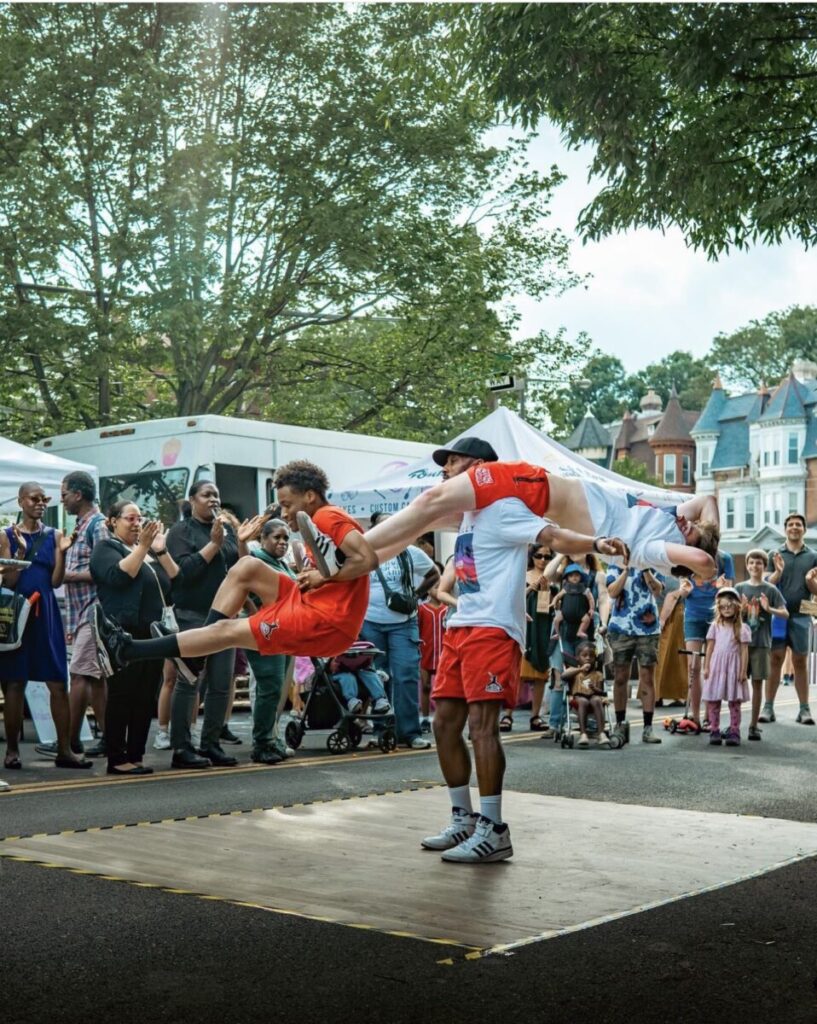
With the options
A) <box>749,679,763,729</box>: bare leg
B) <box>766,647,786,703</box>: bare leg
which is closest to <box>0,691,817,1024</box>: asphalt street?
<box>749,679,763,729</box>: bare leg

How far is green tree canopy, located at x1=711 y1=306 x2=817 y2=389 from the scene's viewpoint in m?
88.8

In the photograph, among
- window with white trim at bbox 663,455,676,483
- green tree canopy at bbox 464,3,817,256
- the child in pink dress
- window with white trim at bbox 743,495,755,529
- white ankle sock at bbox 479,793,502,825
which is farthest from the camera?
window with white trim at bbox 663,455,676,483

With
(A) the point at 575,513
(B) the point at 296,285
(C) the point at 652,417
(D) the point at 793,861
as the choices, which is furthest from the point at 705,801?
(C) the point at 652,417

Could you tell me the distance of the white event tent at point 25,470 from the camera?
13930 mm

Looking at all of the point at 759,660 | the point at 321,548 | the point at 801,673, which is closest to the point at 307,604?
the point at 321,548

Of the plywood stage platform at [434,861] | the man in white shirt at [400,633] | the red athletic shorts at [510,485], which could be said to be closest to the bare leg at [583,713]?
the man in white shirt at [400,633]

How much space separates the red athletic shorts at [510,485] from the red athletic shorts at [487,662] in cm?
65

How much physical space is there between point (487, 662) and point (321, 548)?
1.07m

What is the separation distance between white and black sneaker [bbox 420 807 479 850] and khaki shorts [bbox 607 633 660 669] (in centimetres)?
612

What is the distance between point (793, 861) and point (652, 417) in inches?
3907

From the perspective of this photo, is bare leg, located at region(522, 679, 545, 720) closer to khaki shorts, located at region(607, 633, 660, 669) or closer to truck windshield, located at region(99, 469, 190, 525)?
khaki shorts, located at region(607, 633, 660, 669)

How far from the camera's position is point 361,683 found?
12555mm

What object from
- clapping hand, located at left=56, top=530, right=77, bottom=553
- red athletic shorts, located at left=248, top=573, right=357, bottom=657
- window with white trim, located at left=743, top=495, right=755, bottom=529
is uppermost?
window with white trim, located at left=743, top=495, right=755, bottom=529

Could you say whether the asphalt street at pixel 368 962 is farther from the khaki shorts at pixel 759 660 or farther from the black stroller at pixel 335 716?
the khaki shorts at pixel 759 660
